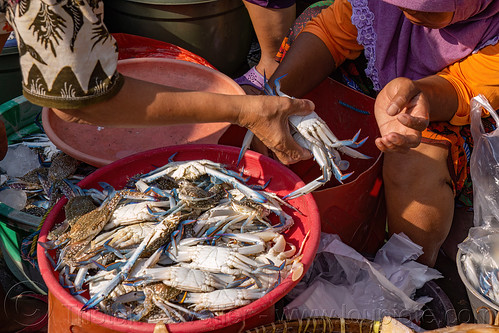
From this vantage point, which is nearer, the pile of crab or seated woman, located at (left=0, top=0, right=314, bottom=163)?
seated woman, located at (left=0, top=0, right=314, bottom=163)

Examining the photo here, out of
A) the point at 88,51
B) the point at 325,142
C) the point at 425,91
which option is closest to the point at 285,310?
the point at 325,142

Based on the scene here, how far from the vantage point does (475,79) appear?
2.26m

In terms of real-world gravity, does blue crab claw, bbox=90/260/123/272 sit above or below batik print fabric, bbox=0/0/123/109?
below

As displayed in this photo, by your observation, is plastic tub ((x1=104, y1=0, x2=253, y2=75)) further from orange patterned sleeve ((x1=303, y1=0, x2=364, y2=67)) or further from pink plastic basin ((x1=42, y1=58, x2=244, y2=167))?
orange patterned sleeve ((x1=303, y1=0, x2=364, y2=67))

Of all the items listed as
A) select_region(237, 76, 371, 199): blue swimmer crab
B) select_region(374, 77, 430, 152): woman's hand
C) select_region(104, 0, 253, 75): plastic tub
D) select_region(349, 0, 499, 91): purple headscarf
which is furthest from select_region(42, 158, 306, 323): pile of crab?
select_region(104, 0, 253, 75): plastic tub

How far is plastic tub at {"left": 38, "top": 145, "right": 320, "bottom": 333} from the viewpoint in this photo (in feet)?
5.31

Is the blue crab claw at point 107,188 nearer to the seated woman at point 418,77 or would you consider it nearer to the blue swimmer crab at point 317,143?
the blue swimmer crab at point 317,143

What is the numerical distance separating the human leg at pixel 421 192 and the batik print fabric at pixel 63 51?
1362 millimetres

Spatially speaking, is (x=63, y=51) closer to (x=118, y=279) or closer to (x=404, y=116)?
(x=118, y=279)

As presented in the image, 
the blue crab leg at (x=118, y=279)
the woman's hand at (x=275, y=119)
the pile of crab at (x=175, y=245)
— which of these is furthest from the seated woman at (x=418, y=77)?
the blue crab leg at (x=118, y=279)

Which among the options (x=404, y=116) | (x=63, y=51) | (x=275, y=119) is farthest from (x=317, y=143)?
(x=63, y=51)

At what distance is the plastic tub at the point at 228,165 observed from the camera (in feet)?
5.31

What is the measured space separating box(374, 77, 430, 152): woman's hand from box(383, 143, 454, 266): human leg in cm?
27

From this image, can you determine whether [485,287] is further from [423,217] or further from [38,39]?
[38,39]
